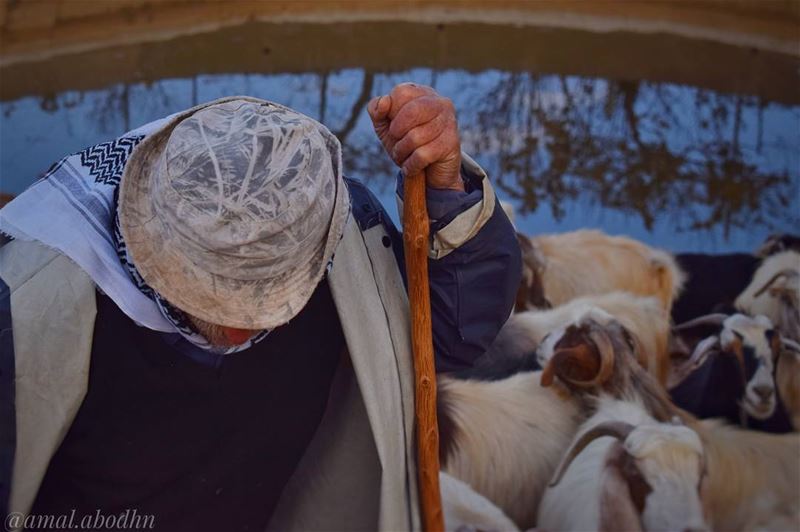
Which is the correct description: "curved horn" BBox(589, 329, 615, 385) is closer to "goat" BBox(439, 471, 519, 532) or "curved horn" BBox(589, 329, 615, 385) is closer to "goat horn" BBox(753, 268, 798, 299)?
"goat" BBox(439, 471, 519, 532)

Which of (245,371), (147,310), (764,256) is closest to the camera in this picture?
(147,310)

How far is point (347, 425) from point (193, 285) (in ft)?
2.01

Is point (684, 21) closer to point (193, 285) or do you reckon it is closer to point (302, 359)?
point (302, 359)

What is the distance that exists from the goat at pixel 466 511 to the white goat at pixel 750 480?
73 centimetres

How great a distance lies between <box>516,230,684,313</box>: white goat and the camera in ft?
15.5

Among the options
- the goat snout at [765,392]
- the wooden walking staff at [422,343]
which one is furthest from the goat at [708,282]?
the wooden walking staff at [422,343]

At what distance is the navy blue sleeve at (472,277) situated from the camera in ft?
6.22

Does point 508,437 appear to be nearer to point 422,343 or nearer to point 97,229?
point 422,343

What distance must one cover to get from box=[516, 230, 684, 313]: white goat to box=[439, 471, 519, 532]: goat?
4.97 ft

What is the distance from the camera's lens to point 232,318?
5.62 feet

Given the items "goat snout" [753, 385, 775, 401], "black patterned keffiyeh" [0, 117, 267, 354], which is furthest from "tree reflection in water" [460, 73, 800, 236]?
"black patterned keffiyeh" [0, 117, 267, 354]

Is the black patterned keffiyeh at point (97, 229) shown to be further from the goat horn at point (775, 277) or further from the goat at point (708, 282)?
the goat at point (708, 282)

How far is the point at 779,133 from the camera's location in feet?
16.9

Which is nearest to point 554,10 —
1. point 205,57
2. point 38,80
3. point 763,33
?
point 763,33
